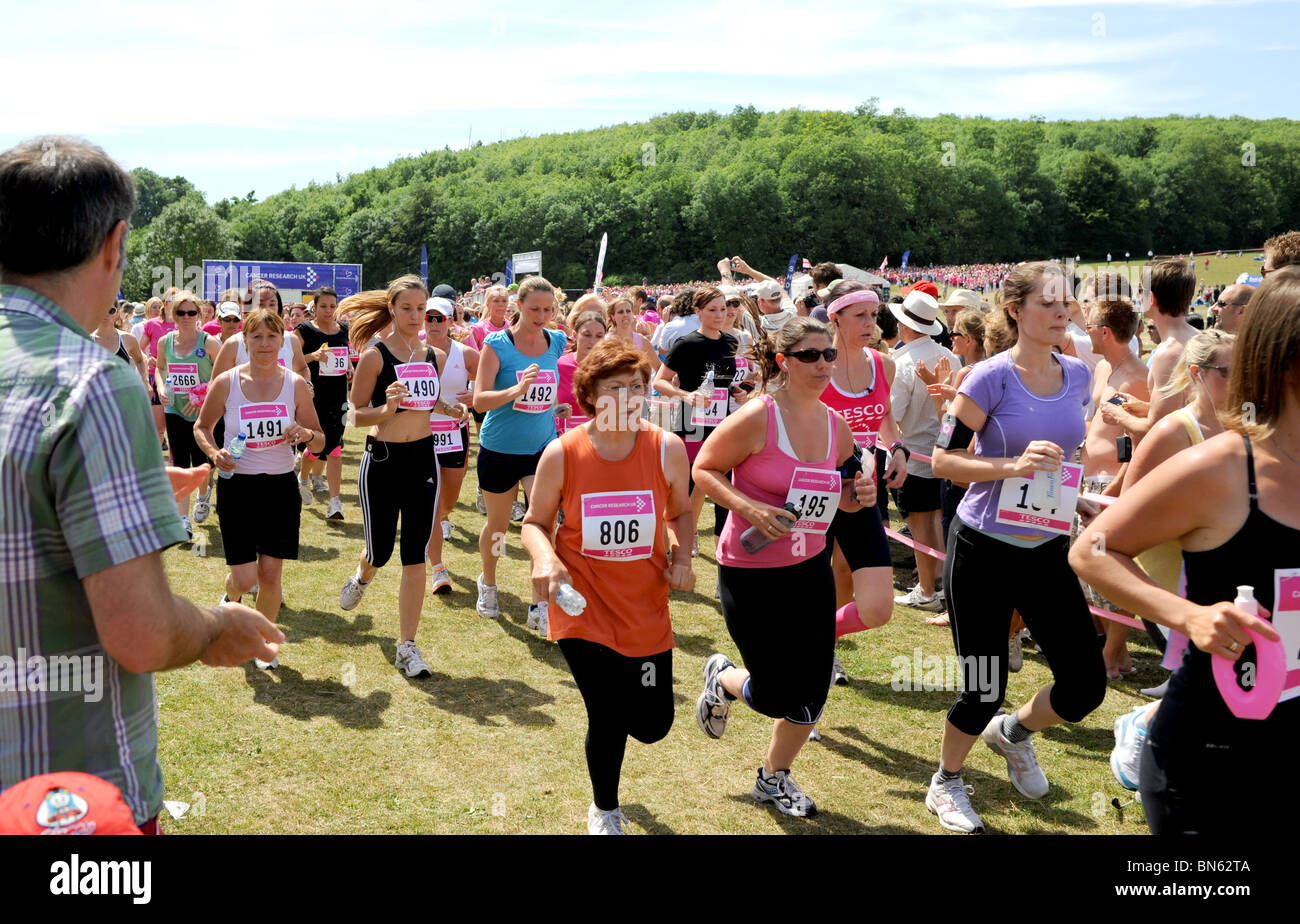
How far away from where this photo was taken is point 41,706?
6.08ft

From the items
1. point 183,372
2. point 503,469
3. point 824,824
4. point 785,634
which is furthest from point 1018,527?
point 183,372

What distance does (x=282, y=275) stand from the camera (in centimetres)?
5288

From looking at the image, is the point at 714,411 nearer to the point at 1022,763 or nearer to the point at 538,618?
the point at 538,618

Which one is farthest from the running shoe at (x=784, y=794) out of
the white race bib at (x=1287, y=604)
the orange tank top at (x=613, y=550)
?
the white race bib at (x=1287, y=604)

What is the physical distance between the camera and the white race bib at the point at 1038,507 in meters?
4.30

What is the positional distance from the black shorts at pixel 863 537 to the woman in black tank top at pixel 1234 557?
2.95 meters

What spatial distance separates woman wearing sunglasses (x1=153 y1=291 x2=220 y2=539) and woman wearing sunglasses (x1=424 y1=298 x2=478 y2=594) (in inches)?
98.3

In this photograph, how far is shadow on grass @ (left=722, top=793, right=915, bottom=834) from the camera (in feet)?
15.2

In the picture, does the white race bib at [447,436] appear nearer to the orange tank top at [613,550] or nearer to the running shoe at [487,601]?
the running shoe at [487,601]

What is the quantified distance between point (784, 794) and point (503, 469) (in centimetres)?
365

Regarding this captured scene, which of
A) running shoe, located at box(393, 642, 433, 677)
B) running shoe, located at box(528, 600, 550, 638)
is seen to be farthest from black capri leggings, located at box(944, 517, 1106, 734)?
running shoe, located at box(528, 600, 550, 638)

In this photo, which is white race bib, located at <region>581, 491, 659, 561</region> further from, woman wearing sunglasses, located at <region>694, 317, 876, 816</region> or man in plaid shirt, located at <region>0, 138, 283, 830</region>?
man in plaid shirt, located at <region>0, 138, 283, 830</region>

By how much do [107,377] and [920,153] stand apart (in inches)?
4331
